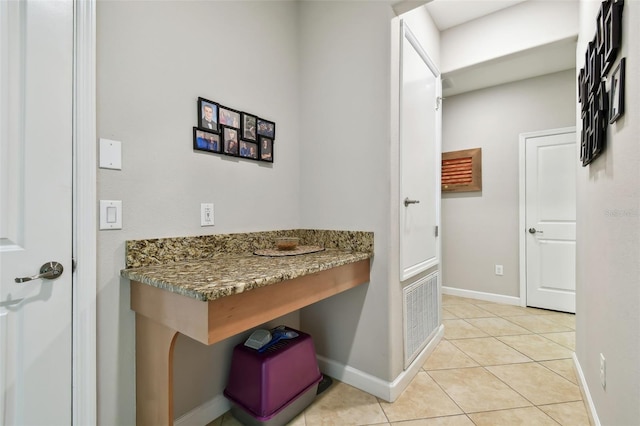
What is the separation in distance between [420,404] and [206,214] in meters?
1.65

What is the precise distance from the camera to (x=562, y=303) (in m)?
3.14

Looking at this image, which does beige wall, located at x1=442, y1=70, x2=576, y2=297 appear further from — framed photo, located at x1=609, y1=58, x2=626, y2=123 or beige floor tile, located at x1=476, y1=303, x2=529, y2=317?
framed photo, located at x1=609, y1=58, x2=626, y2=123

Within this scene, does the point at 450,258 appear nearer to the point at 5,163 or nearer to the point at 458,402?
the point at 458,402

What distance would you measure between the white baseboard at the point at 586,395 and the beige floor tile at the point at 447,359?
1.90ft

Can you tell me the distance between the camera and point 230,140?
165cm

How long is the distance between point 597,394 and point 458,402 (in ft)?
2.14

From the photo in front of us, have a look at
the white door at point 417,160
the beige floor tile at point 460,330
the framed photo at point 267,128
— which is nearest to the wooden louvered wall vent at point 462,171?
the white door at point 417,160

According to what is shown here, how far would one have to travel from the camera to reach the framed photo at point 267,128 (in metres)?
1.83

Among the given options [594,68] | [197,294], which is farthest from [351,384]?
[594,68]

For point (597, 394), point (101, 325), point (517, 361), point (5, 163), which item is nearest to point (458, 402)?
point (597, 394)

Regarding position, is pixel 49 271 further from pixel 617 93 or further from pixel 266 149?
pixel 617 93

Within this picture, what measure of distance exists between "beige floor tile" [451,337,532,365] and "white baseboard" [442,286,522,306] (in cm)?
120

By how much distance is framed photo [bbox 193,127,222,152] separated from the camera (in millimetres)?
1489

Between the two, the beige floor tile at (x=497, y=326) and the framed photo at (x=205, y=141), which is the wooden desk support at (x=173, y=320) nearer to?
the framed photo at (x=205, y=141)
